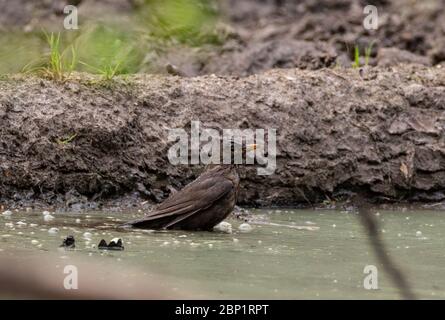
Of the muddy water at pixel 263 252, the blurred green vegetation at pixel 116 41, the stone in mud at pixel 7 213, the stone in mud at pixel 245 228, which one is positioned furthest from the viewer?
the stone in mud at pixel 7 213

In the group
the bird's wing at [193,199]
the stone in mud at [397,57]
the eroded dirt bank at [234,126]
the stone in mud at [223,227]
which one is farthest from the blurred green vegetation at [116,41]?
the stone in mud at [397,57]

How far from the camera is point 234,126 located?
9.53 m

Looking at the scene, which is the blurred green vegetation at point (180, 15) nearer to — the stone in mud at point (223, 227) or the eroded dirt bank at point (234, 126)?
the stone in mud at point (223, 227)

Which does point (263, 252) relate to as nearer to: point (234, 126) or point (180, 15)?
point (234, 126)

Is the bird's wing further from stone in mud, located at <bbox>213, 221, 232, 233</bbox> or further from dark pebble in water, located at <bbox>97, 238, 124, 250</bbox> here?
dark pebble in water, located at <bbox>97, 238, 124, 250</bbox>

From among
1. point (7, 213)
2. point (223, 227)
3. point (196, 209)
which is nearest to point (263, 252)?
point (196, 209)

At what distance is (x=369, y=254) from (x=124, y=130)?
339 cm

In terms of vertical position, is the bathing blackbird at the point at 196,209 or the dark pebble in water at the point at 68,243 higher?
the bathing blackbird at the point at 196,209

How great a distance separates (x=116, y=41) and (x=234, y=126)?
19.2 ft

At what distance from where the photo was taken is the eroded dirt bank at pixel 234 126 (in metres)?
8.98

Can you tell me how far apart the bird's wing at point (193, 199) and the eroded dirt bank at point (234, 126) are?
134 centimetres

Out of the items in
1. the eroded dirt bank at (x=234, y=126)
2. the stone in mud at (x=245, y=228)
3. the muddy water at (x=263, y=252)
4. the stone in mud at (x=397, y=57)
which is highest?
the stone in mud at (x=397, y=57)

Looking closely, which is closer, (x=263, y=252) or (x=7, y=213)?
(x=263, y=252)

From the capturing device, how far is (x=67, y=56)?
11281 mm
